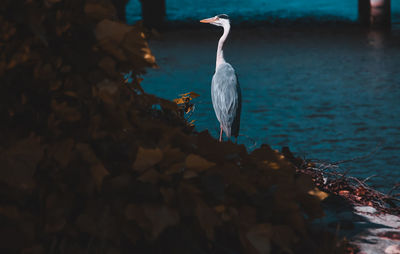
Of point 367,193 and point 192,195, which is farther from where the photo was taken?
point 367,193

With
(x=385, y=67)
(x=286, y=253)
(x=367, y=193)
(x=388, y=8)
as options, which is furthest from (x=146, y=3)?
(x=286, y=253)

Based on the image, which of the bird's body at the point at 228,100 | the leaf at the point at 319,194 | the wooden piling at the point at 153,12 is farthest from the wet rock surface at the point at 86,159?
the wooden piling at the point at 153,12

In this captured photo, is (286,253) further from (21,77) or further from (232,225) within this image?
(21,77)

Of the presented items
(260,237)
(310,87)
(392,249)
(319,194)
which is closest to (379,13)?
(310,87)

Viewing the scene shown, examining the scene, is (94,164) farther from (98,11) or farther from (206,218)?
(98,11)

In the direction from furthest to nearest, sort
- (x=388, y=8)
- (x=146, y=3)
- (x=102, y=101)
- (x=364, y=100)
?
(x=146, y=3)
(x=388, y=8)
(x=364, y=100)
(x=102, y=101)

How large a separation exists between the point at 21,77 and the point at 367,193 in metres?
3.35

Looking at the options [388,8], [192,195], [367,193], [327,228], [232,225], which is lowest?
[388,8]

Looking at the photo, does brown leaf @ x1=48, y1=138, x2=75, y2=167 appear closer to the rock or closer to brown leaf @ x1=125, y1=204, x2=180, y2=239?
brown leaf @ x1=125, y1=204, x2=180, y2=239

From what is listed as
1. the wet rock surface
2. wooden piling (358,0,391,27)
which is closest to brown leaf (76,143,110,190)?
the wet rock surface

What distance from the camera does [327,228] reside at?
132 inches

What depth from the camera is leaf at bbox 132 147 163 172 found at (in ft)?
7.97

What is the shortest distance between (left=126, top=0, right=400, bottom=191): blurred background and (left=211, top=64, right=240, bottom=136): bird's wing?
46 cm

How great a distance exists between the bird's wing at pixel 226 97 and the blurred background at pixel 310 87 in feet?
1.51
